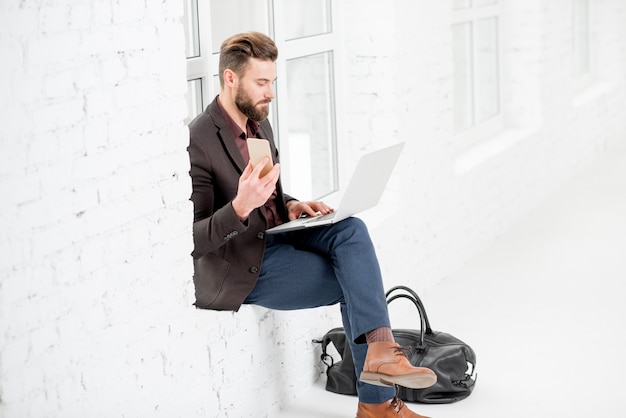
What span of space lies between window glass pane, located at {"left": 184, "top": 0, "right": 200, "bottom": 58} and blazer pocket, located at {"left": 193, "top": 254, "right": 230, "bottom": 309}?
2.40ft

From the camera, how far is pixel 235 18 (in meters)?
3.64

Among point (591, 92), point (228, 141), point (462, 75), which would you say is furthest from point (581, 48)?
point (228, 141)

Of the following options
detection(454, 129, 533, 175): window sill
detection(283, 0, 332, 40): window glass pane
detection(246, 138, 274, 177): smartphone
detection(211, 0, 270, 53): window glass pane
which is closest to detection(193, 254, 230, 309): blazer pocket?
detection(246, 138, 274, 177): smartphone

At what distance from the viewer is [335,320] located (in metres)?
3.96

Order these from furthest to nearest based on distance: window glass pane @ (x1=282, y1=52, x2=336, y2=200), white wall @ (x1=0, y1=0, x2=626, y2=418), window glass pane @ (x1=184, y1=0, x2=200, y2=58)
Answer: window glass pane @ (x1=282, y1=52, x2=336, y2=200) < window glass pane @ (x1=184, y1=0, x2=200, y2=58) < white wall @ (x1=0, y1=0, x2=626, y2=418)

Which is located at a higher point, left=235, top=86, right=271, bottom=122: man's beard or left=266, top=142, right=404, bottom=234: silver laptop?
left=235, top=86, right=271, bottom=122: man's beard

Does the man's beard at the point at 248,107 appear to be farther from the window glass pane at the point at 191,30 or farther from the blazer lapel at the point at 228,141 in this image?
the window glass pane at the point at 191,30

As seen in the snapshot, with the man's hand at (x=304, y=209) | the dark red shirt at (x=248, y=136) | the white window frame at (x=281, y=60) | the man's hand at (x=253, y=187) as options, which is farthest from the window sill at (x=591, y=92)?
the man's hand at (x=253, y=187)

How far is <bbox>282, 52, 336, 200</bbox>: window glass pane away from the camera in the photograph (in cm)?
411

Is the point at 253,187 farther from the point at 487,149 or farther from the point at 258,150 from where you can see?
the point at 487,149

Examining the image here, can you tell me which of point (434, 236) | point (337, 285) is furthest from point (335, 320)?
point (434, 236)

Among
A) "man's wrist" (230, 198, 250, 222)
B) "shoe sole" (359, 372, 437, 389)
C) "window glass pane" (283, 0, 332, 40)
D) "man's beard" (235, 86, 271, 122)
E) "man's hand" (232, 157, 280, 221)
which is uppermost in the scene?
"window glass pane" (283, 0, 332, 40)

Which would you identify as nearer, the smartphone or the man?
the smartphone

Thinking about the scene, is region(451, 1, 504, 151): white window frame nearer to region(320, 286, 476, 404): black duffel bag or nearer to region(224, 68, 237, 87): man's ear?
region(320, 286, 476, 404): black duffel bag
